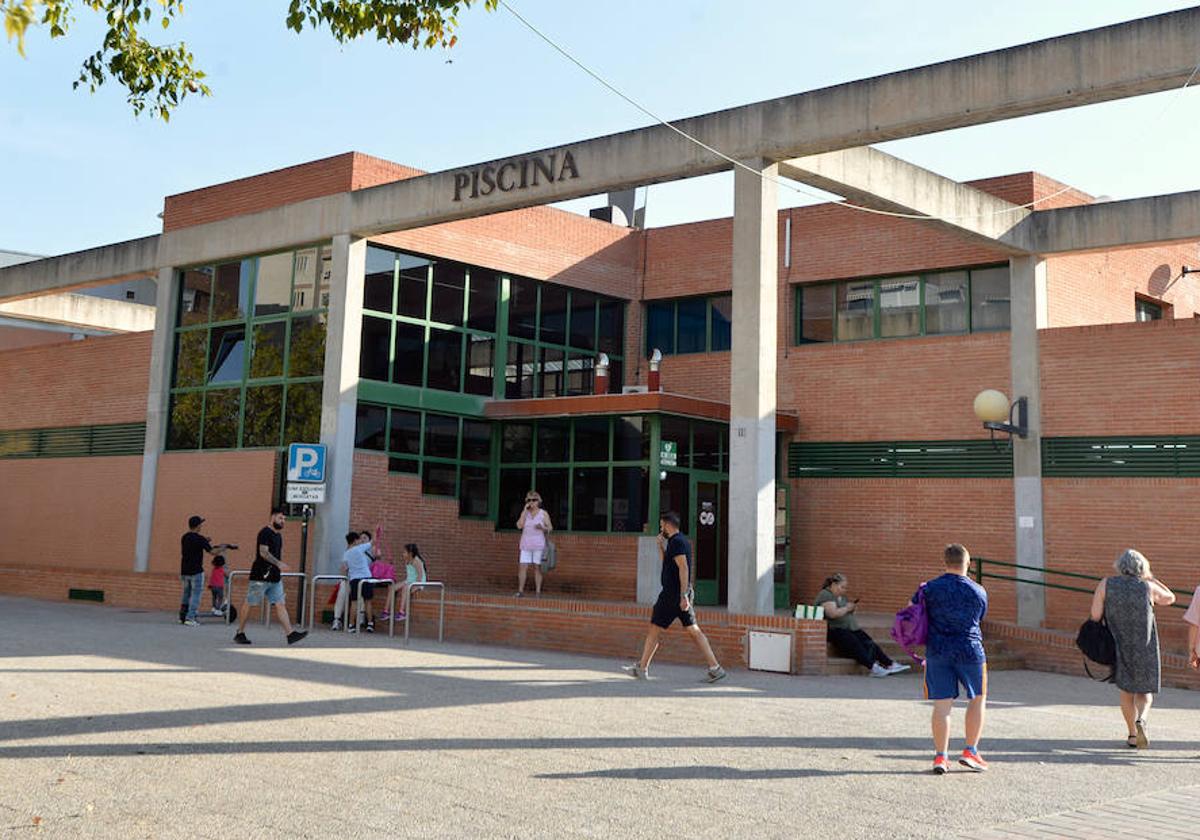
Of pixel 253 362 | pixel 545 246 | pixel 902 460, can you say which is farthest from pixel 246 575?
pixel 902 460

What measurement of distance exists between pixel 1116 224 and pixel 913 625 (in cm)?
1172

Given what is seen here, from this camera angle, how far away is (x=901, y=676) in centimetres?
1392

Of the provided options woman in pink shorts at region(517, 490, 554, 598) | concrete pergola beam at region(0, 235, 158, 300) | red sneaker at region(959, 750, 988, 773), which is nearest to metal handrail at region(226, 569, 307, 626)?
woman in pink shorts at region(517, 490, 554, 598)

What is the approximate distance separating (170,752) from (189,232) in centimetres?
1608

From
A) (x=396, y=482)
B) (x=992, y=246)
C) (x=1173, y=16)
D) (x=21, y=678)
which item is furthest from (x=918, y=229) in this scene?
(x=21, y=678)

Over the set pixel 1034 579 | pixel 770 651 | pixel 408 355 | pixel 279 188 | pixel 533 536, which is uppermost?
pixel 279 188

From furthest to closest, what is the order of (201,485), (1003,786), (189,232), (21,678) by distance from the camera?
(189,232) < (201,485) < (21,678) < (1003,786)

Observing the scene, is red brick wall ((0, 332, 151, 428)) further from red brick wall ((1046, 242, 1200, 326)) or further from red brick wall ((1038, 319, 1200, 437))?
red brick wall ((1046, 242, 1200, 326))

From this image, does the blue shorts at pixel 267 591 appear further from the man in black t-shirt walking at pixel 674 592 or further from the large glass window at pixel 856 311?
the large glass window at pixel 856 311

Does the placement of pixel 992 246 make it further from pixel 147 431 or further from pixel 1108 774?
pixel 147 431

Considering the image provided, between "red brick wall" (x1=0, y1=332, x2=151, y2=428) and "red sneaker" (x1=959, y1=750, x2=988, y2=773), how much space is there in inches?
705

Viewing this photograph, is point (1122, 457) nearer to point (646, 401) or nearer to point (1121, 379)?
point (1121, 379)

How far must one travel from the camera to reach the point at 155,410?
70.1 feet

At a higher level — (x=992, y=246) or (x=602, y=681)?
(x=992, y=246)
